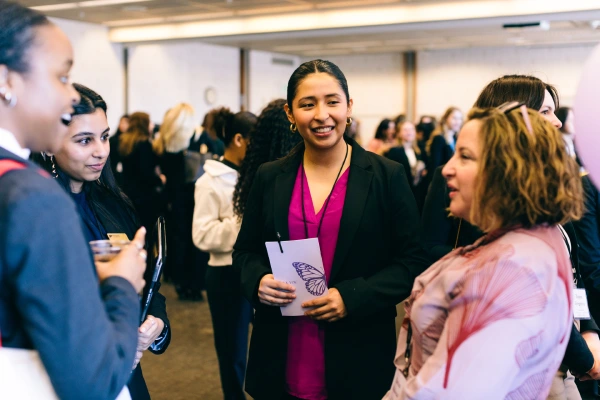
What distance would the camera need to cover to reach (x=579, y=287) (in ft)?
5.93

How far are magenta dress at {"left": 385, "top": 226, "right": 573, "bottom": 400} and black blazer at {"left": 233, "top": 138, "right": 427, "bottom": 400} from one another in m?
0.64

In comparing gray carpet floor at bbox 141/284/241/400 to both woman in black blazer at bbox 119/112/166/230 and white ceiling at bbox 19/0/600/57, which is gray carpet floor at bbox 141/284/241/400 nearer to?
woman in black blazer at bbox 119/112/166/230

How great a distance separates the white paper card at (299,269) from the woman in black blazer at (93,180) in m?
0.36

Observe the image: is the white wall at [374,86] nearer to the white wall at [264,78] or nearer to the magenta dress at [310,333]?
the white wall at [264,78]

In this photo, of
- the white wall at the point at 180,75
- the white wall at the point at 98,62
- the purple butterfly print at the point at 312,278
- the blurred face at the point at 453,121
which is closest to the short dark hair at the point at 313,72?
the purple butterfly print at the point at 312,278

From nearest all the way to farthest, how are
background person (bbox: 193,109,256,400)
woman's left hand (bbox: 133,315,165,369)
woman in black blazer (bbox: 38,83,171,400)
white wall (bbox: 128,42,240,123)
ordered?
woman's left hand (bbox: 133,315,165,369) < woman in black blazer (bbox: 38,83,171,400) < background person (bbox: 193,109,256,400) < white wall (bbox: 128,42,240,123)

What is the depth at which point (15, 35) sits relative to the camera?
3.21 feet

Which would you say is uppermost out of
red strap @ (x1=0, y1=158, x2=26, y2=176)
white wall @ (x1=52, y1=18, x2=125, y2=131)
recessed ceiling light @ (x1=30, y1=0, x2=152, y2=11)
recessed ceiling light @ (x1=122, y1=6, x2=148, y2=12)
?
recessed ceiling light @ (x1=122, y1=6, x2=148, y2=12)

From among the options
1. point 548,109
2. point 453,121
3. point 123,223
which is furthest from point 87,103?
point 453,121

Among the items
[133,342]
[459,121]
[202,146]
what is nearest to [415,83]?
[459,121]

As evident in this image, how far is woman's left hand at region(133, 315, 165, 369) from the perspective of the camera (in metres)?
1.62

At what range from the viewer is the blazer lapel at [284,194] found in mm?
1911

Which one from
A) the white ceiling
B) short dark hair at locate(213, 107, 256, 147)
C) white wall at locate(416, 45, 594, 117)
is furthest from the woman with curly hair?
white wall at locate(416, 45, 594, 117)

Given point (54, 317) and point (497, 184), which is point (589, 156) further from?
point (54, 317)
